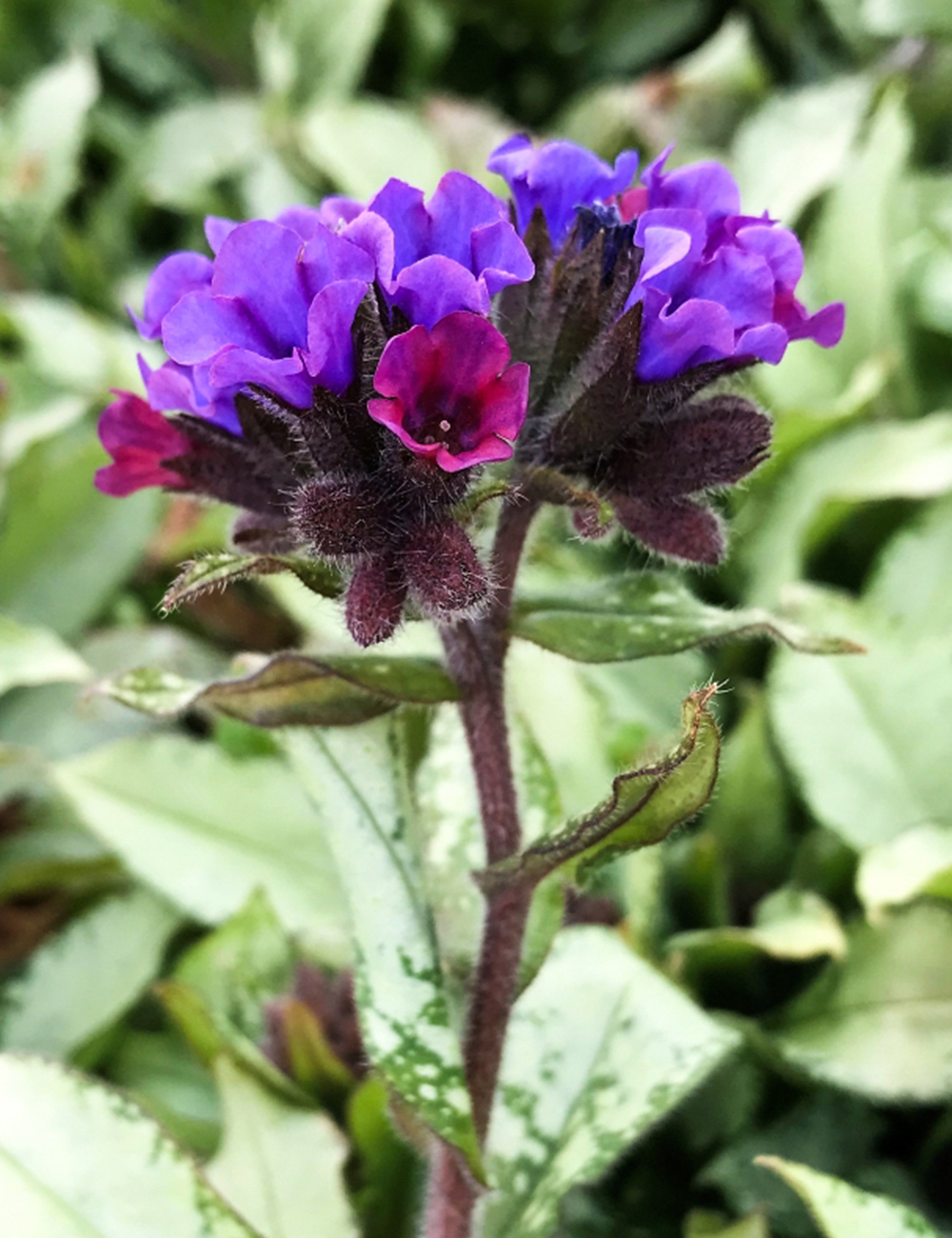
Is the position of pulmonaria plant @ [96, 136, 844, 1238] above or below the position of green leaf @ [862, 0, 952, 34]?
below

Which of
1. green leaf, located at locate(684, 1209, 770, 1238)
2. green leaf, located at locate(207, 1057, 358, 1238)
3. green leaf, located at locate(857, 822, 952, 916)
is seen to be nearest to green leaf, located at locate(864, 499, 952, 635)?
green leaf, located at locate(857, 822, 952, 916)

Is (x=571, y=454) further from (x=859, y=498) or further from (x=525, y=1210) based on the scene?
(x=859, y=498)

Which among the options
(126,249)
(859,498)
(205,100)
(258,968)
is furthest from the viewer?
(205,100)

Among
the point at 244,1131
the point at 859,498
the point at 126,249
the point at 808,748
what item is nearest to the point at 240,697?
the point at 244,1131

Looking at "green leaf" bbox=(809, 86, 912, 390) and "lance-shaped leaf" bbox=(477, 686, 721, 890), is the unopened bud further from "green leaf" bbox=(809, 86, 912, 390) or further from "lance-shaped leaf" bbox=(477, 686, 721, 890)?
"green leaf" bbox=(809, 86, 912, 390)

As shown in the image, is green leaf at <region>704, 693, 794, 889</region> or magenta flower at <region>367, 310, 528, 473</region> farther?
green leaf at <region>704, 693, 794, 889</region>

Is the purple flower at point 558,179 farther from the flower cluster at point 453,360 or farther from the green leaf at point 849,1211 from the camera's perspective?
the green leaf at point 849,1211
